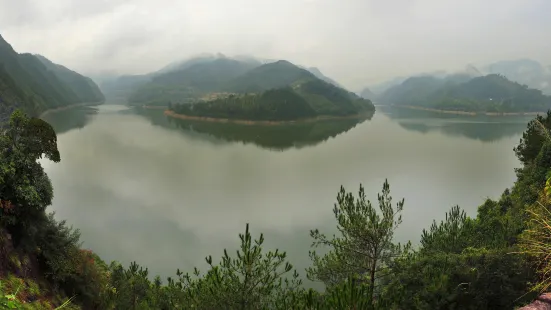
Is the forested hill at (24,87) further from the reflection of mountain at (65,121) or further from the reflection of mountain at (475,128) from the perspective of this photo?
the reflection of mountain at (475,128)

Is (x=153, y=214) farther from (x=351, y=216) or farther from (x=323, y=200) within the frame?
(x=351, y=216)

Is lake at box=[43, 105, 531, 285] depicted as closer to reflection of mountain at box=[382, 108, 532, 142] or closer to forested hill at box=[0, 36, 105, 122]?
reflection of mountain at box=[382, 108, 532, 142]

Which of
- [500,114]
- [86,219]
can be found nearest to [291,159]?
[86,219]

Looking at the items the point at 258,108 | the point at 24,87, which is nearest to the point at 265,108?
the point at 258,108

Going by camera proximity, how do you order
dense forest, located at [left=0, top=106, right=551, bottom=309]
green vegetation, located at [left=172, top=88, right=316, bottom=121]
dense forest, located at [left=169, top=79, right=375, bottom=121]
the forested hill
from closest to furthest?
dense forest, located at [left=0, top=106, right=551, bottom=309] < the forested hill < green vegetation, located at [left=172, top=88, right=316, bottom=121] < dense forest, located at [left=169, top=79, right=375, bottom=121]

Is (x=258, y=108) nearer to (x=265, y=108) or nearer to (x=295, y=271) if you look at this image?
(x=265, y=108)

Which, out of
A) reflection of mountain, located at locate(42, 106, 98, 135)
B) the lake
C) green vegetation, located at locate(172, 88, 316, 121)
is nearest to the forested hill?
reflection of mountain, located at locate(42, 106, 98, 135)
